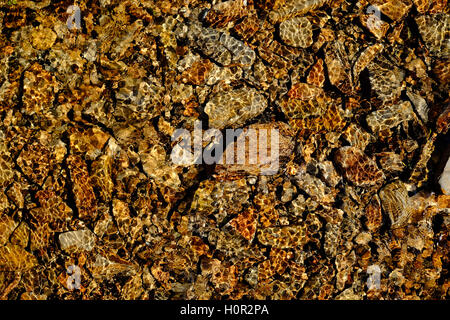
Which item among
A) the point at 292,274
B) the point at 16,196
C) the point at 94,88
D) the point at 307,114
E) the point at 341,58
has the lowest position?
the point at 292,274

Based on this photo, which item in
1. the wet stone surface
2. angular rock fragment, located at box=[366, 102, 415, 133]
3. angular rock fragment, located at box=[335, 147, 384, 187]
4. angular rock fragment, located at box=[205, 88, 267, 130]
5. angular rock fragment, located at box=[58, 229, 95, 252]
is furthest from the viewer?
angular rock fragment, located at box=[366, 102, 415, 133]

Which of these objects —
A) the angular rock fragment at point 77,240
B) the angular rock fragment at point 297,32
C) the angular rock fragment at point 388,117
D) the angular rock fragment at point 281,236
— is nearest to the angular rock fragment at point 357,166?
the angular rock fragment at point 388,117

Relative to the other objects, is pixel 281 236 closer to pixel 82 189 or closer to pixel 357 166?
pixel 357 166

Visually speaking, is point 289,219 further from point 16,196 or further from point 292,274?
point 16,196

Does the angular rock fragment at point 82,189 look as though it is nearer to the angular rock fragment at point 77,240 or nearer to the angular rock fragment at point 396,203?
the angular rock fragment at point 77,240

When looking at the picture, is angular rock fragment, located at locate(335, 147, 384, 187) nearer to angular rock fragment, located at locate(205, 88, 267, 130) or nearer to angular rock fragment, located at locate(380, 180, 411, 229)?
angular rock fragment, located at locate(380, 180, 411, 229)

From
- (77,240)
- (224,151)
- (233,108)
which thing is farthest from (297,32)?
(77,240)

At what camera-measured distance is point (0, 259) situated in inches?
171

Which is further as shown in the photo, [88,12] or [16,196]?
[88,12]

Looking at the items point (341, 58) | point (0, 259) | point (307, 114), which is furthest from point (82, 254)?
point (341, 58)

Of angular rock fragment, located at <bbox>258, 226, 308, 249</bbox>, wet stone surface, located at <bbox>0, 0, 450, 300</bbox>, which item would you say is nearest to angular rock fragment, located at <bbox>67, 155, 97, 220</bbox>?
wet stone surface, located at <bbox>0, 0, 450, 300</bbox>

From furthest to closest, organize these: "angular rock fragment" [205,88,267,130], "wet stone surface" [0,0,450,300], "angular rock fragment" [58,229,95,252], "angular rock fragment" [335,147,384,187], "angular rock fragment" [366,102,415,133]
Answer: "angular rock fragment" [366,102,415,133] → "angular rock fragment" [335,147,384,187] → "angular rock fragment" [205,88,267,130] → "wet stone surface" [0,0,450,300] → "angular rock fragment" [58,229,95,252]
